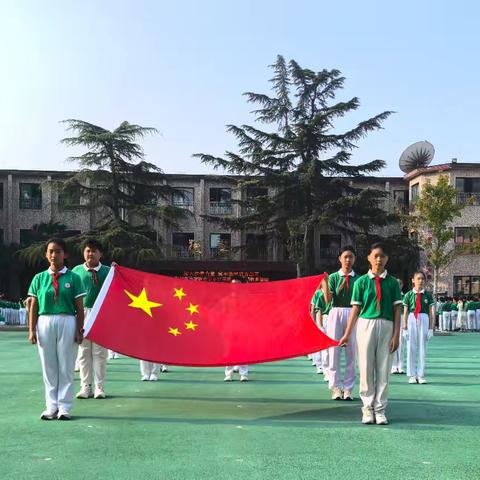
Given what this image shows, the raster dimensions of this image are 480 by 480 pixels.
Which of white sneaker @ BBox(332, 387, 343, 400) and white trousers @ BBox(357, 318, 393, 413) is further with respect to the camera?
white sneaker @ BBox(332, 387, 343, 400)

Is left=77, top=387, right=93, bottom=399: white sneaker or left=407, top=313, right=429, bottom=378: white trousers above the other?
left=407, top=313, right=429, bottom=378: white trousers

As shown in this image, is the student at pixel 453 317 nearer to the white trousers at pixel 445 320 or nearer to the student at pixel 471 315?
the white trousers at pixel 445 320

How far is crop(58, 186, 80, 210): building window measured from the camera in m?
31.4

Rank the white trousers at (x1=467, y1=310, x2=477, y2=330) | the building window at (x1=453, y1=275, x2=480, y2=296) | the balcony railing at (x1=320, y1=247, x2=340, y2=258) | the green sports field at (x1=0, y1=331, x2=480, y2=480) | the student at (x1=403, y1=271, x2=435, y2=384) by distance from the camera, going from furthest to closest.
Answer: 1. the balcony railing at (x1=320, y1=247, x2=340, y2=258)
2. the building window at (x1=453, y1=275, x2=480, y2=296)
3. the white trousers at (x1=467, y1=310, x2=477, y2=330)
4. the student at (x1=403, y1=271, x2=435, y2=384)
5. the green sports field at (x1=0, y1=331, x2=480, y2=480)

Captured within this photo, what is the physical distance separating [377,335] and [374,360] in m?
0.26

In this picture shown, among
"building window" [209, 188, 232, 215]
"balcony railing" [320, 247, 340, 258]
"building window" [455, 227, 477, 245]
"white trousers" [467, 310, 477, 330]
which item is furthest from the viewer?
"balcony railing" [320, 247, 340, 258]

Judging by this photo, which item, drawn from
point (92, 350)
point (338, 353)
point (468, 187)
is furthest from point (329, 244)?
point (92, 350)

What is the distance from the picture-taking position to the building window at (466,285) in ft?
124

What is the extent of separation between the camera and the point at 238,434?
19.9 feet

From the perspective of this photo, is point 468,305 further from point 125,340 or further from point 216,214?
point 125,340

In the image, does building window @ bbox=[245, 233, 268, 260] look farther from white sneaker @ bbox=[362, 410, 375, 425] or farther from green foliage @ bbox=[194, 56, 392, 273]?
white sneaker @ bbox=[362, 410, 375, 425]

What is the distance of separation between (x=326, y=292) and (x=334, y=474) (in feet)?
13.0

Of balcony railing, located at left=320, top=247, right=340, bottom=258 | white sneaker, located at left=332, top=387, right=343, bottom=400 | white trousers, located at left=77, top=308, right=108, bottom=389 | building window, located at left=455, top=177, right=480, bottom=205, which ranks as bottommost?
white sneaker, located at left=332, top=387, right=343, bottom=400

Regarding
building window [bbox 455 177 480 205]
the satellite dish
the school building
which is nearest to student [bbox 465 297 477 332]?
the school building
